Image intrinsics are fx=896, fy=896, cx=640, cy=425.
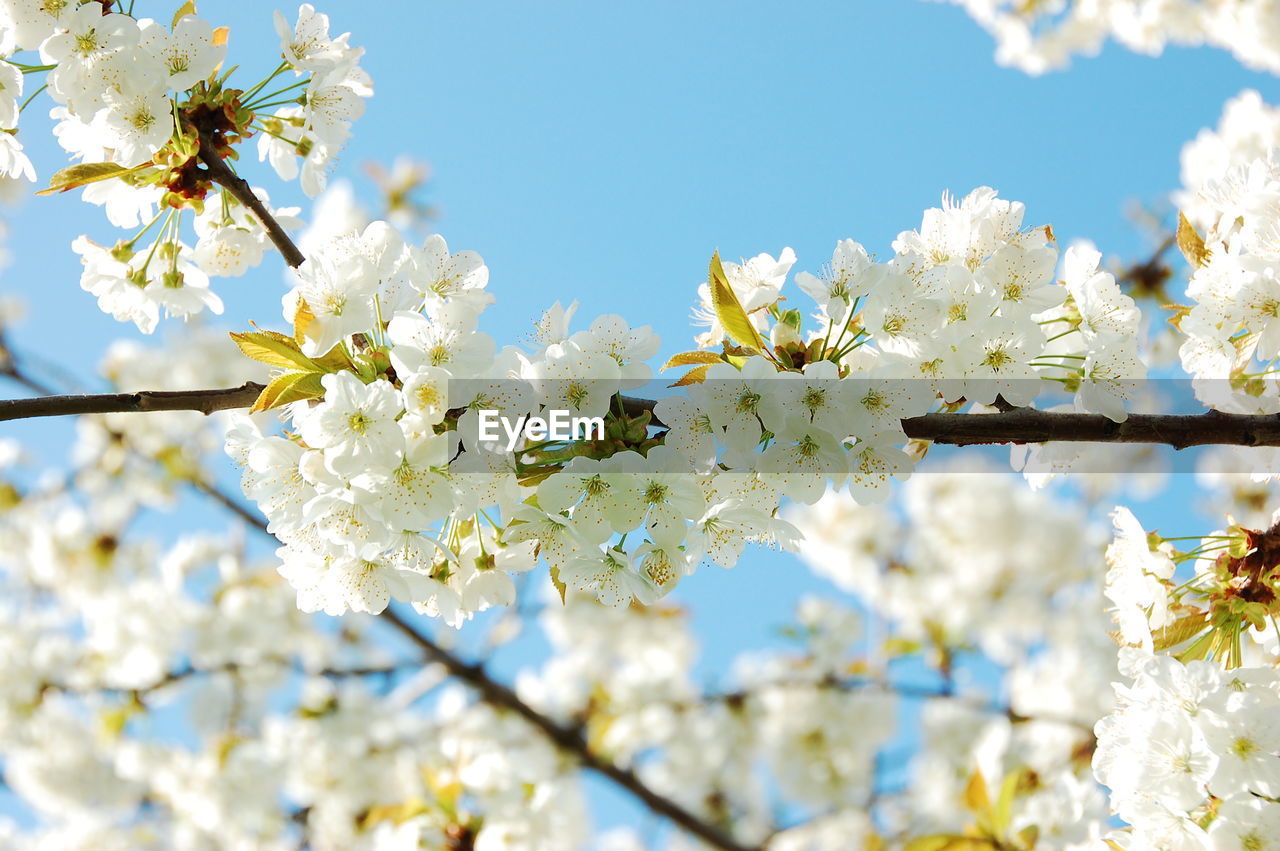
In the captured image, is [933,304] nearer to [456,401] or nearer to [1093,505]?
[456,401]

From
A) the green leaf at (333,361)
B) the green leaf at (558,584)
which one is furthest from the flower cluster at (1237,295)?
the green leaf at (333,361)

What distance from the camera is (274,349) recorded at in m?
1.36

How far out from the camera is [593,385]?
4.40 ft

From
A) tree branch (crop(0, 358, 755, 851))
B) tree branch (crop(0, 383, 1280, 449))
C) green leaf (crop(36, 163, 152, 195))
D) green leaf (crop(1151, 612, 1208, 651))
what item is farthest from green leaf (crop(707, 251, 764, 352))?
tree branch (crop(0, 358, 755, 851))

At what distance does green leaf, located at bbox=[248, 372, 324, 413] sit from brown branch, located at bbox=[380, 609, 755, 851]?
2.74 m

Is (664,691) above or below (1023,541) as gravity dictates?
below

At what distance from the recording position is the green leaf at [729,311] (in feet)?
4.77

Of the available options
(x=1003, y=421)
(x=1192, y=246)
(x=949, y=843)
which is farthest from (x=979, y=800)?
(x=1003, y=421)

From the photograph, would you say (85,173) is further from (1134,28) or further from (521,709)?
(1134,28)

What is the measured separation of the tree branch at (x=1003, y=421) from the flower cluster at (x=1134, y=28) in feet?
18.6

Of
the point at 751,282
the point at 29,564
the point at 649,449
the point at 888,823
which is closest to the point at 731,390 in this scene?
the point at 649,449


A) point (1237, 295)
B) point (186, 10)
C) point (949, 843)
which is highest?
point (186, 10)

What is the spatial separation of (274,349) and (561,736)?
3.44 metres

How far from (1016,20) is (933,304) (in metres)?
7.60
